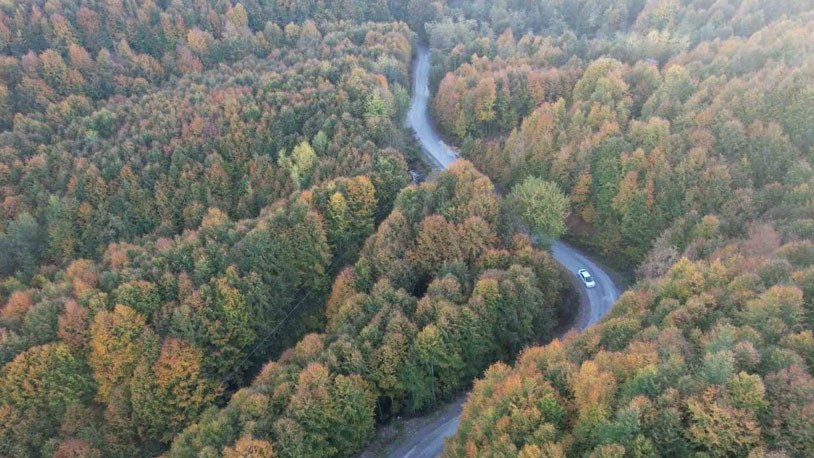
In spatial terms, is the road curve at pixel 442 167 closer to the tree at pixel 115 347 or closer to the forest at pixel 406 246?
the forest at pixel 406 246

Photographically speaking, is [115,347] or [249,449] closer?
[249,449]

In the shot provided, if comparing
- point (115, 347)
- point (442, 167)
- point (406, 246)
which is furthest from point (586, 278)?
point (115, 347)

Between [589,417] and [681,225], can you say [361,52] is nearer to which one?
[681,225]

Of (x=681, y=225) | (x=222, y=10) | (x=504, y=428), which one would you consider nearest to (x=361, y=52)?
(x=222, y=10)

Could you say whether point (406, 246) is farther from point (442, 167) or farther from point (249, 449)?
point (442, 167)

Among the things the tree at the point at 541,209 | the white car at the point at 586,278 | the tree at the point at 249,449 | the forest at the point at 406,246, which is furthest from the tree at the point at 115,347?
the white car at the point at 586,278

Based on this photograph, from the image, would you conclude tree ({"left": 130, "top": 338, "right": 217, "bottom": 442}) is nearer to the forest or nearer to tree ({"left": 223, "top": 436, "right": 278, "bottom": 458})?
the forest
